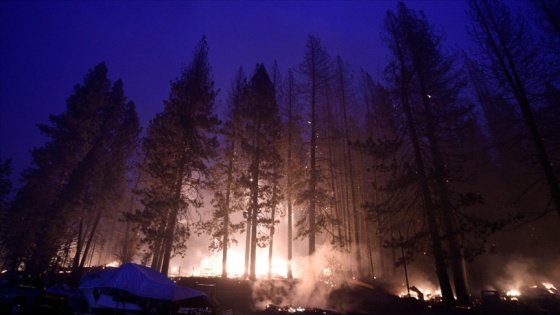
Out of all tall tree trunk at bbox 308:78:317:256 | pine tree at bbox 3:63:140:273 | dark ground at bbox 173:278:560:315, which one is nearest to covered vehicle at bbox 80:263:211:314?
dark ground at bbox 173:278:560:315

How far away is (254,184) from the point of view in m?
24.0

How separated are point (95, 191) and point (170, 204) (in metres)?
14.4

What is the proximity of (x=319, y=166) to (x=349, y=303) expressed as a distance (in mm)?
11788

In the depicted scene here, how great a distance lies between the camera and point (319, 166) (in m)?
26.5

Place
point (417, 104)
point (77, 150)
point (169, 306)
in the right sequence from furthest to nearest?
point (77, 150) → point (417, 104) → point (169, 306)

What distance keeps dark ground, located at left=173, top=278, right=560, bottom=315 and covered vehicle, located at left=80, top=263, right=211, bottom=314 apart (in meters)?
3.20

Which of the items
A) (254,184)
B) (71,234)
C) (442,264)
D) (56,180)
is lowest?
(442,264)

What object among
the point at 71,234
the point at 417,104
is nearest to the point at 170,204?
the point at 71,234

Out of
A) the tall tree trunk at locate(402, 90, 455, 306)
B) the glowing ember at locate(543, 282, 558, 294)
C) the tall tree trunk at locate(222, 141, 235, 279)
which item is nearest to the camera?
the tall tree trunk at locate(402, 90, 455, 306)

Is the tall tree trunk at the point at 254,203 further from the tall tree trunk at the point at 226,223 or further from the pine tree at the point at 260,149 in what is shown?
the tall tree trunk at the point at 226,223

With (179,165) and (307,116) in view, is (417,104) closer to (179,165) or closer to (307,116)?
(307,116)

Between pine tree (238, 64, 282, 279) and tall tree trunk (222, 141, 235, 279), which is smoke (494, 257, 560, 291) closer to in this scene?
pine tree (238, 64, 282, 279)

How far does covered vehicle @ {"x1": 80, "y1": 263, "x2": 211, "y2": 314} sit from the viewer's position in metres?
12.9

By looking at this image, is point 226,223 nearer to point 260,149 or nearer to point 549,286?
point 260,149
